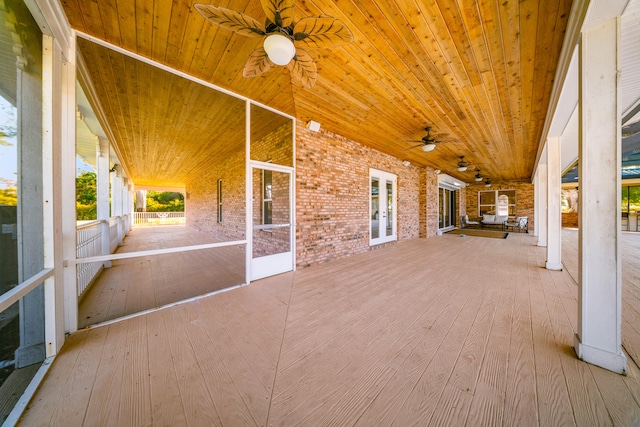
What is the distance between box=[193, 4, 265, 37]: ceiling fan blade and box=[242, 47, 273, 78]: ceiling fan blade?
0.20 m

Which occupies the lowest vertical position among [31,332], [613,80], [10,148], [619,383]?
[619,383]

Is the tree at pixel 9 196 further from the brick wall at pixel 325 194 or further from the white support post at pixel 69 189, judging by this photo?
the brick wall at pixel 325 194

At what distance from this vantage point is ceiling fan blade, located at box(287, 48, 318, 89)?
209 centimetres

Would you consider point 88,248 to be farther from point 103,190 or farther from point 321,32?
point 321,32

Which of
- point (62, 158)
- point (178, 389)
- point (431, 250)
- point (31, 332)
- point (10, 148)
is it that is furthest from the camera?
point (431, 250)

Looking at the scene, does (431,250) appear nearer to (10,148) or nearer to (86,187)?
(10,148)

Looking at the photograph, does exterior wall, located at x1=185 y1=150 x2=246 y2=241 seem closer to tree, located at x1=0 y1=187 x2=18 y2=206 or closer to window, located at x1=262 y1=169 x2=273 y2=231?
window, located at x1=262 y1=169 x2=273 y2=231

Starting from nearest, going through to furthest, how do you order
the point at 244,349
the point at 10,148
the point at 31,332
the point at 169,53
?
1. the point at 10,148
2. the point at 31,332
3. the point at 244,349
4. the point at 169,53

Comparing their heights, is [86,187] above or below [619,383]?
above

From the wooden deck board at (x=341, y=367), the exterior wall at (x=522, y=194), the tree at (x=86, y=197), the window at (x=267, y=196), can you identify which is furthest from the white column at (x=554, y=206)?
the tree at (x=86, y=197)

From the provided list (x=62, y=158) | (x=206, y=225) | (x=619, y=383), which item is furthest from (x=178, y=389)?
(x=206, y=225)

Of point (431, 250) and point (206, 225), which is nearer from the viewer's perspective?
point (431, 250)

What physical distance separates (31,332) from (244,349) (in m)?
1.71

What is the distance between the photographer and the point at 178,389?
57.7 inches
